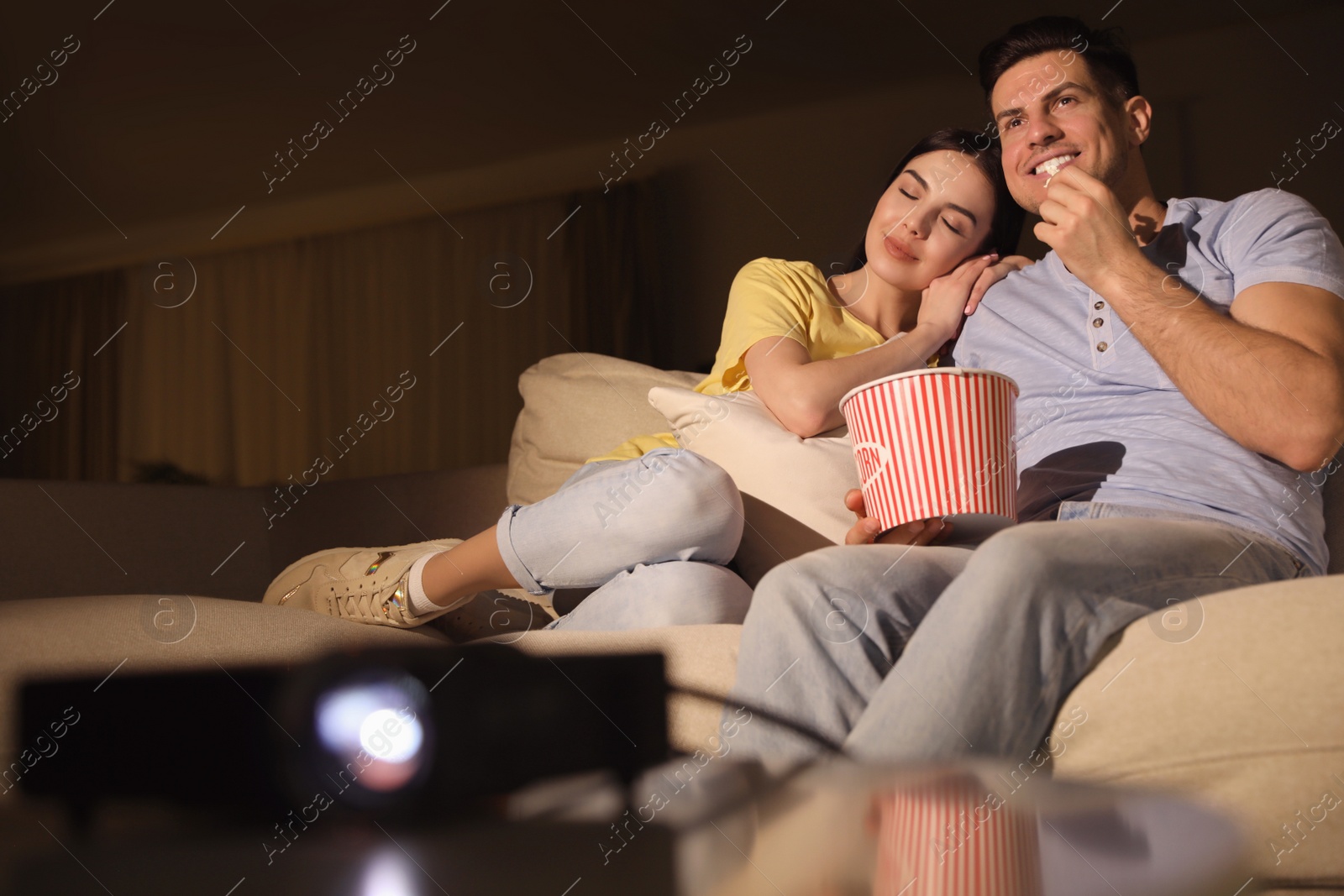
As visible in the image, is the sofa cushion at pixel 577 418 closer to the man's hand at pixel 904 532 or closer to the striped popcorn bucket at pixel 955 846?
the man's hand at pixel 904 532

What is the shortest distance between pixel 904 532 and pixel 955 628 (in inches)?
11.9

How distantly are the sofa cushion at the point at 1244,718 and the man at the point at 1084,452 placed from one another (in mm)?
44

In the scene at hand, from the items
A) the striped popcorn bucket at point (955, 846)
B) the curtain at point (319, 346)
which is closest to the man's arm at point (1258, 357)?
the striped popcorn bucket at point (955, 846)

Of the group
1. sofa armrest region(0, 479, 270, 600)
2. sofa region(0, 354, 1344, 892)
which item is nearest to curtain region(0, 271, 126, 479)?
sofa armrest region(0, 479, 270, 600)

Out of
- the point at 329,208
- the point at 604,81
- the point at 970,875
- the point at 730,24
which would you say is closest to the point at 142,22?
the point at 329,208

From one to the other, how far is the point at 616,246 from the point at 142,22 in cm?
173

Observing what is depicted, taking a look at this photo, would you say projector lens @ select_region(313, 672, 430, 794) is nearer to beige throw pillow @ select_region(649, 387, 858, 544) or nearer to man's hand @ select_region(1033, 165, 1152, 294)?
beige throw pillow @ select_region(649, 387, 858, 544)

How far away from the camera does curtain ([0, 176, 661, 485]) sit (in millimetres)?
3857

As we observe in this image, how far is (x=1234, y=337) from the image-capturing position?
3.30ft

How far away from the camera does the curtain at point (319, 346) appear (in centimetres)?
386

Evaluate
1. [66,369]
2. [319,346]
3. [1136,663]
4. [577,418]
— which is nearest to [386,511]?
[577,418]

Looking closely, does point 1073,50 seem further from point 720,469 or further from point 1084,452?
point 720,469

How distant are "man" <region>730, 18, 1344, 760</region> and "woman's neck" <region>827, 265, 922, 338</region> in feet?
0.57

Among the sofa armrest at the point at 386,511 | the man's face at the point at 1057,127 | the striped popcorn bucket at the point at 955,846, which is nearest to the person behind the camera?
the striped popcorn bucket at the point at 955,846
